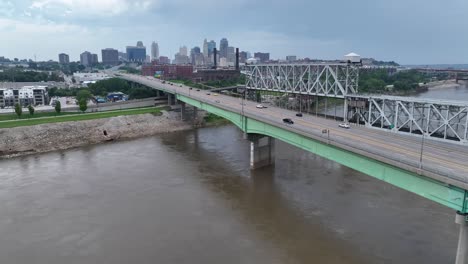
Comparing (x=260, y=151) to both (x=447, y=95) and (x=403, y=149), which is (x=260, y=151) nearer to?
(x=403, y=149)

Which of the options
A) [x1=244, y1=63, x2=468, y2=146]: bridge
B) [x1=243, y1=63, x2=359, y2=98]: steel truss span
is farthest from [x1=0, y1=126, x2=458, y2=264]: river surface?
[x1=243, y1=63, x2=359, y2=98]: steel truss span

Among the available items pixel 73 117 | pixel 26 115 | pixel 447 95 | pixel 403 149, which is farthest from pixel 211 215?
pixel 447 95

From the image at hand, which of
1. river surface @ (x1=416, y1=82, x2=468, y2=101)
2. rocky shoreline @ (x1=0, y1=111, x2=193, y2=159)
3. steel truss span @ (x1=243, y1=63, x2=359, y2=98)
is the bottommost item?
rocky shoreline @ (x1=0, y1=111, x2=193, y2=159)

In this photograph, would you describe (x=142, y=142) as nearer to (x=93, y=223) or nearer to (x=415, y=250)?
(x=93, y=223)

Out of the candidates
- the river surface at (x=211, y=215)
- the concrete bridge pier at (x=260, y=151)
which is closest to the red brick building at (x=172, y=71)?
the concrete bridge pier at (x=260, y=151)

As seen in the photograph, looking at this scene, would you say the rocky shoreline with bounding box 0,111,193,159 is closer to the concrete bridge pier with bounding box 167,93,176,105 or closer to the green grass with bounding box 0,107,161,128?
the green grass with bounding box 0,107,161,128

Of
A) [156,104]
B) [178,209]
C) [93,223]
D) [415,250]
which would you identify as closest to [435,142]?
[415,250]
